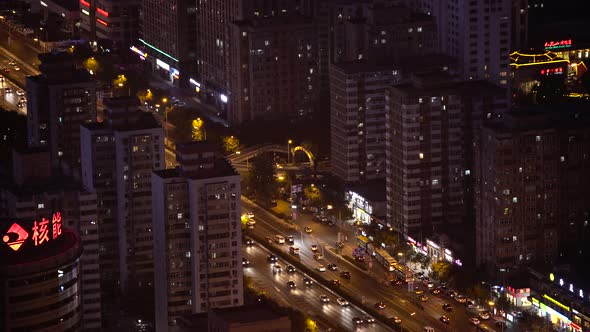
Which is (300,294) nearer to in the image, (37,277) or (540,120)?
(540,120)

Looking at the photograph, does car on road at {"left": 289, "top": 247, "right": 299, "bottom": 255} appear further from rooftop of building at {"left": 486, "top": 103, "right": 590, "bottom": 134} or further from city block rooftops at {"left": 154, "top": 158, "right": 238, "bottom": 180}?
city block rooftops at {"left": 154, "top": 158, "right": 238, "bottom": 180}

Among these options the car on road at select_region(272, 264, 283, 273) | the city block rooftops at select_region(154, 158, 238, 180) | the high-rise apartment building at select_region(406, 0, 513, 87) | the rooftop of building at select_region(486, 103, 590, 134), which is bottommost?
the car on road at select_region(272, 264, 283, 273)

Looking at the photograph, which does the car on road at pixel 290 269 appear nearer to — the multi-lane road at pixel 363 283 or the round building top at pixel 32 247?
the multi-lane road at pixel 363 283

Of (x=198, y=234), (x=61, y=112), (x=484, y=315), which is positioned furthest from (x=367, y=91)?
(x=198, y=234)

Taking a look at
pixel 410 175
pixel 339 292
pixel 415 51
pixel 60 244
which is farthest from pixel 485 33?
pixel 60 244

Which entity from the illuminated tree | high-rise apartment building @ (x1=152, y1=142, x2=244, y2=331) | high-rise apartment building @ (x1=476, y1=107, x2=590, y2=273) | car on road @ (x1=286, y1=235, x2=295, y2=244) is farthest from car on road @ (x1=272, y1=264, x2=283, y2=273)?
the illuminated tree

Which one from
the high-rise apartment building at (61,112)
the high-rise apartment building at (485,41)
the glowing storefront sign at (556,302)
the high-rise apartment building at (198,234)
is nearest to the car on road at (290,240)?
the high-rise apartment building at (61,112)
